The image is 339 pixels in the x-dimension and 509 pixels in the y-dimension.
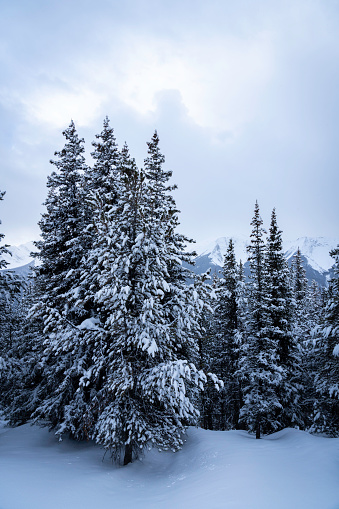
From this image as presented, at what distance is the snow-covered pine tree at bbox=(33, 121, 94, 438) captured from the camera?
39.5 feet

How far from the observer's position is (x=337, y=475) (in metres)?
7.60

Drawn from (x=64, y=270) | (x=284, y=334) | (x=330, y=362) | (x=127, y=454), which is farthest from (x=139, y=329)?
(x=284, y=334)

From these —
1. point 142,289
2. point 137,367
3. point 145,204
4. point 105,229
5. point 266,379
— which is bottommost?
point 266,379

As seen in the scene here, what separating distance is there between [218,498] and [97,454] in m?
6.29

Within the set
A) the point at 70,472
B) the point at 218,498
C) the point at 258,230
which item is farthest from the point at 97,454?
the point at 258,230

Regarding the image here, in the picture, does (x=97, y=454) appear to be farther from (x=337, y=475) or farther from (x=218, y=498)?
(x=337, y=475)

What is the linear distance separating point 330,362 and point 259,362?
372 cm

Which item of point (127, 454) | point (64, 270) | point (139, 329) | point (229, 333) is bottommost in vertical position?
point (127, 454)

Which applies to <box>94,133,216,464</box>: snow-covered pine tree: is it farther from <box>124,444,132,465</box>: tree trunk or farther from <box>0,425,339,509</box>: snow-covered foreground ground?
<box>0,425,339,509</box>: snow-covered foreground ground

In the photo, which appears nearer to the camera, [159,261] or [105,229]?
[159,261]

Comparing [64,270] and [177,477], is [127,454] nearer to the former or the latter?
[177,477]

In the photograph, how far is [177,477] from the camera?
903 centimetres

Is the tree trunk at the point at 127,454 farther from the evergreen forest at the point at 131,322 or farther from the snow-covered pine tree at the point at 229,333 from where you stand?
the snow-covered pine tree at the point at 229,333

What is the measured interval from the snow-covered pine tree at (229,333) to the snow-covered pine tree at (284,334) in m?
2.66
